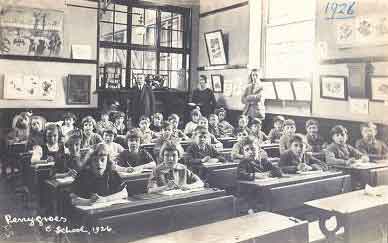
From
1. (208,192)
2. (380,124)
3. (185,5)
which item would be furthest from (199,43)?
(208,192)

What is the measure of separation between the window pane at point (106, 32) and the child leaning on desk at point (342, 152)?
12.1 ft

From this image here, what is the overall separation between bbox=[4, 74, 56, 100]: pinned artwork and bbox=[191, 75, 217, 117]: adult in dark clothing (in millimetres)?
1779

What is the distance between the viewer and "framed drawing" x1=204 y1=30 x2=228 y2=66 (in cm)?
593

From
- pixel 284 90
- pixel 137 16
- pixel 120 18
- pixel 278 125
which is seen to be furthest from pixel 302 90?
pixel 120 18

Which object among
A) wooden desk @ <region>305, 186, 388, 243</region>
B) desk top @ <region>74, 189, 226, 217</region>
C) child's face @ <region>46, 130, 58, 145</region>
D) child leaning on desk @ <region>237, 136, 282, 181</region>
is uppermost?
child's face @ <region>46, 130, 58, 145</region>

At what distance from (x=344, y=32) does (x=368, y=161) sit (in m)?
1.11

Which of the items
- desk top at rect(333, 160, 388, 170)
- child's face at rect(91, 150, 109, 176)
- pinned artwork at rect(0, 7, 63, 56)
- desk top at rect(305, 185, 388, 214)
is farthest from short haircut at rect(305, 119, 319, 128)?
pinned artwork at rect(0, 7, 63, 56)

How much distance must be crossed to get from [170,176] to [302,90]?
241 cm

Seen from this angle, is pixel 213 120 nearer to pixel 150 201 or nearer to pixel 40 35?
pixel 40 35

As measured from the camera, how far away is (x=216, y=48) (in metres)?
6.00

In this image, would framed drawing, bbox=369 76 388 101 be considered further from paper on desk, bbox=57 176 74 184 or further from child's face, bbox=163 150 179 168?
paper on desk, bbox=57 176 74 184

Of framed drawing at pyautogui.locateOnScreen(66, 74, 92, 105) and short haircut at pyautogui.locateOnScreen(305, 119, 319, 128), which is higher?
framed drawing at pyautogui.locateOnScreen(66, 74, 92, 105)

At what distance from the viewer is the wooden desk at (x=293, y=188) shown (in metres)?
2.58

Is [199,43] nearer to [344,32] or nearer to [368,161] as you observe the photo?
[344,32]
